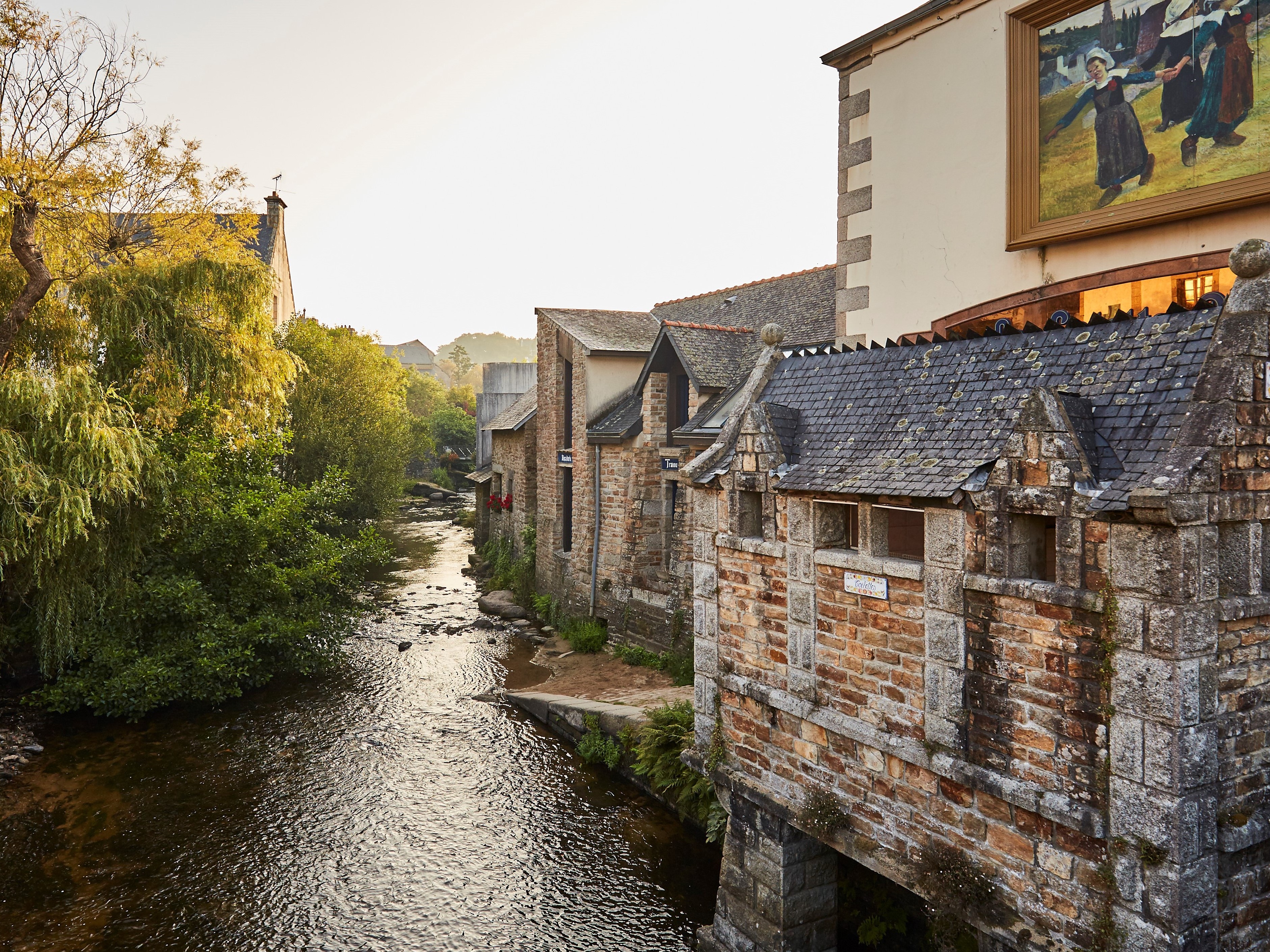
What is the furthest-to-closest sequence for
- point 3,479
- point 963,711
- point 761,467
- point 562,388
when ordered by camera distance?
point 562,388 → point 3,479 → point 761,467 → point 963,711

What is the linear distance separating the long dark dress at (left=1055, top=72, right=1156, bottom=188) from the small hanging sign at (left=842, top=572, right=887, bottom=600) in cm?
407

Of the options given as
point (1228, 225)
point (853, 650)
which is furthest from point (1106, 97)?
point (853, 650)

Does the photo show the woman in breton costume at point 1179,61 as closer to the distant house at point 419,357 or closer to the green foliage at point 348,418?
the green foliage at point 348,418

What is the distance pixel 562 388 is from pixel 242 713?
9224 millimetres

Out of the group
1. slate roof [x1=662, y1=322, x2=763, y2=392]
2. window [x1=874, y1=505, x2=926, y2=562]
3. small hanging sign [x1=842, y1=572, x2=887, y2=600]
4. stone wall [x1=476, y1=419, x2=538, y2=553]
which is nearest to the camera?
small hanging sign [x1=842, y1=572, x2=887, y2=600]

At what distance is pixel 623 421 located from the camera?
16750 mm

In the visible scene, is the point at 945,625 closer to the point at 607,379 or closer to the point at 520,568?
the point at 607,379

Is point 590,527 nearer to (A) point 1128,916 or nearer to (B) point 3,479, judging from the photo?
(B) point 3,479

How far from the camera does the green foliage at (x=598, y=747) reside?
470 inches

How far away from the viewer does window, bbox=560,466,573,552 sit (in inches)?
759

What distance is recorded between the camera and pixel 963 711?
501cm

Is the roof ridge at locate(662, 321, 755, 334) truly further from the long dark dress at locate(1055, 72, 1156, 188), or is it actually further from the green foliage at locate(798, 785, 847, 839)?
the green foliage at locate(798, 785, 847, 839)

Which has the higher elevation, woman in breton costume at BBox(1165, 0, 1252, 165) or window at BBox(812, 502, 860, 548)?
woman in breton costume at BBox(1165, 0, 1252, 165)

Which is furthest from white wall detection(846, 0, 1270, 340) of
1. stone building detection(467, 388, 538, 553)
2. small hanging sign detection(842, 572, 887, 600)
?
stone building detection(467, 388, 538, 553)
